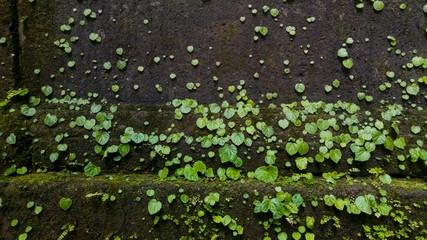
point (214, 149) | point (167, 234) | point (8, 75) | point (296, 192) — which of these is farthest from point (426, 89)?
point (8, 75)

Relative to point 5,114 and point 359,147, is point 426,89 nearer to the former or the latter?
point 359,147

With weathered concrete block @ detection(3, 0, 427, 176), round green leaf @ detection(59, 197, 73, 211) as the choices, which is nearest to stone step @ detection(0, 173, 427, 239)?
round green leaf @ detection(59, 197, 73, 211)

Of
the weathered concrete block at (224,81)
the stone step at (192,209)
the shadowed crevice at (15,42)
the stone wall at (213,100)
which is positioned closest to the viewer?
the stone step at (192,209)

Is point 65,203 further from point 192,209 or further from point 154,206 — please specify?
point 192,209

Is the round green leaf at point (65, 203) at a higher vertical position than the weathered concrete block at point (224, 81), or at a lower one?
lower

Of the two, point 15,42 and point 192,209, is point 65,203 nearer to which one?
point 192,209

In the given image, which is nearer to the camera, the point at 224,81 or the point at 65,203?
the point at 65,203

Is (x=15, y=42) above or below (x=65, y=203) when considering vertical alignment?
above

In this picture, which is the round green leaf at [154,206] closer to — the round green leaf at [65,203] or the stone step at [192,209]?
the stone step at [192,209]

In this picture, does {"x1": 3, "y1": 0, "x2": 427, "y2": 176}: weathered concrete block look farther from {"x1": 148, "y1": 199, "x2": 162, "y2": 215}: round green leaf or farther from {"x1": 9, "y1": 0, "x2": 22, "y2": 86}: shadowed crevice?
{"x1": 148, "y1": 199, "x2": 162, "y2": 215}: round green leaf

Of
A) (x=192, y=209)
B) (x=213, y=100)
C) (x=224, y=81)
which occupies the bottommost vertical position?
(x=192, y=209)

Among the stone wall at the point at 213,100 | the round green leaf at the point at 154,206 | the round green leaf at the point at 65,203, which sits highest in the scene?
the stone wall at the point at 213,100

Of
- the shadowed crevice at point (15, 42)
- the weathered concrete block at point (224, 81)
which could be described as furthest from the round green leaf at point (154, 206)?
the shadowed crevice at point (15, 42)

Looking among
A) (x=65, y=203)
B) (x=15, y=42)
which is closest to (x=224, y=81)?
(x=65, y=203)
